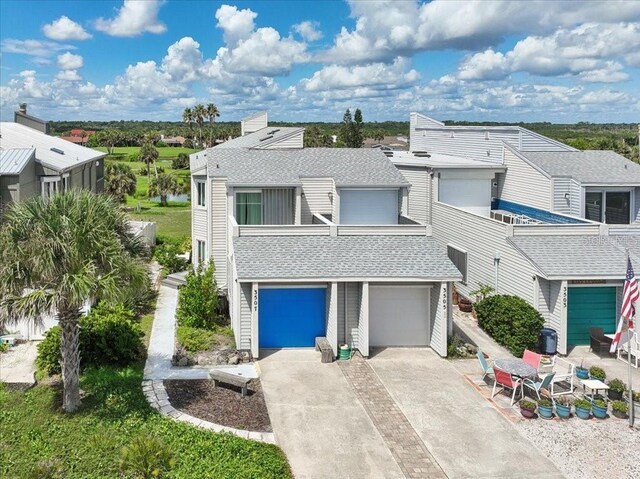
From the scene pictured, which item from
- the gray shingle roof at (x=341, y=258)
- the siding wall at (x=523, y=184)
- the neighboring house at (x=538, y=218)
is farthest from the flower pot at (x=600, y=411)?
the siding wall at (x=523, y=184)

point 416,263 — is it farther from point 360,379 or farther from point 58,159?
point 58,159

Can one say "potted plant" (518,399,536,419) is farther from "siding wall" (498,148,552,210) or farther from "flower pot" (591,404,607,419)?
"siding wall" (498,148,552,210)

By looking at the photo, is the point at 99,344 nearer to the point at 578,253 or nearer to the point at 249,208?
the point at 249,208

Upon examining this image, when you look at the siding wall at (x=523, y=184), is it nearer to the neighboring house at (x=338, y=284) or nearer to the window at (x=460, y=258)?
the window at (x=460, y=258)

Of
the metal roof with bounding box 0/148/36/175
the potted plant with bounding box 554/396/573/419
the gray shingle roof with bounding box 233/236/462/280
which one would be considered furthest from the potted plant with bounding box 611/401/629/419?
the metal roof with bounding box 0/148/36/175

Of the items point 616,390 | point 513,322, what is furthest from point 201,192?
point 616,390

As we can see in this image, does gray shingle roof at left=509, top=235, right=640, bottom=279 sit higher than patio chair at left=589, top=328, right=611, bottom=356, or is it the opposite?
gray shingle roof at left=509, top=235, right=640, bottom=279
